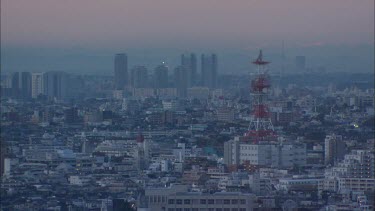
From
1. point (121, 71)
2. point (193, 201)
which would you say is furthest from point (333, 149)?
point (193, 201)

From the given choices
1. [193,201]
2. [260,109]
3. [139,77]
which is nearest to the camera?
[193,201]

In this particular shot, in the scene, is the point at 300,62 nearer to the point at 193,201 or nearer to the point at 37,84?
the point at 37,84

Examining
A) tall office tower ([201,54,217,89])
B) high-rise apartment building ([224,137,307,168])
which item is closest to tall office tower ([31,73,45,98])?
tall office tower ([201,54,217,89])

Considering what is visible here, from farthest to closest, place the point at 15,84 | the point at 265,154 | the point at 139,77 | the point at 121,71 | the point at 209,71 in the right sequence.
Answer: the point at 139,77 → the point at 209,71 → the point at 121,71 → the point at 15,84 → the point at 265,154

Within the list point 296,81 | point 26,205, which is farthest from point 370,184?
point 296,81

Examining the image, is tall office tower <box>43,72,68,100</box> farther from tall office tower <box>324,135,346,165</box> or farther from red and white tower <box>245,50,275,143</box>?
tall office tower <box>324,135,346,165</box>

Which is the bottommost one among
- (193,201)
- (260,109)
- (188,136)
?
(193,201)

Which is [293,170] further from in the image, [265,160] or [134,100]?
[134,100]
